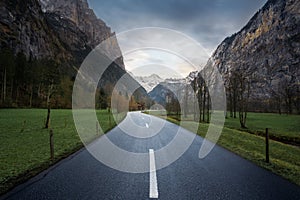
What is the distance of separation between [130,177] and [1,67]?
2242 inches

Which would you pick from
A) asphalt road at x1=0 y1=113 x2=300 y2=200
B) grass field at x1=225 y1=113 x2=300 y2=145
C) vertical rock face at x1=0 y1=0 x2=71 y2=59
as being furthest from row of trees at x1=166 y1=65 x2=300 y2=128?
vertical rock face at x1=0 y1=0 x2=71 y2=59

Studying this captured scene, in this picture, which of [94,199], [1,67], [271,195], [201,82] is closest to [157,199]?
[94,199]

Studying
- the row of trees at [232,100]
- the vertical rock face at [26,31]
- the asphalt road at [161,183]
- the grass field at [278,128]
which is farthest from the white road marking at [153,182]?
the vertical rock face at [26,31]

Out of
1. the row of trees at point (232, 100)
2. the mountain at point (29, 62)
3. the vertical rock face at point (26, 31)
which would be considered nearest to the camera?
the row of trees at point (232, 100)

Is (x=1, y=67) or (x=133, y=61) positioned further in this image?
(x=1, y=67)

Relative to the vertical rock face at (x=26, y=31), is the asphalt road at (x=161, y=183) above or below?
below

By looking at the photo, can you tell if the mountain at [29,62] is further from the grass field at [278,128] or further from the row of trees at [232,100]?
the row of trees at [232,100]

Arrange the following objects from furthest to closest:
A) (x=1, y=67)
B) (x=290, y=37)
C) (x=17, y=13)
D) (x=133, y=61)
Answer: (x=290, y=37)
(x=17, y=13)
(x=1, y=67)
(x=133, y=61)

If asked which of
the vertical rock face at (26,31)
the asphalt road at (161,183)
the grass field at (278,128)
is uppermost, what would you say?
the vertical rock face at (26,31)

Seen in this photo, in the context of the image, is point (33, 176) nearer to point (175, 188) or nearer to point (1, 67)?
point (175, 188)

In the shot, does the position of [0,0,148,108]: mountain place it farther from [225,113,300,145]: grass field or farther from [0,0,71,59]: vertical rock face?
[225,113,300,145]: grass field

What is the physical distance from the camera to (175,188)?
521cm

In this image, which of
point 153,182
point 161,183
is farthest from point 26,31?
point 161,183

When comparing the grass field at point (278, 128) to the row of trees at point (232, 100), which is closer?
the grass field at point (278, 128)
